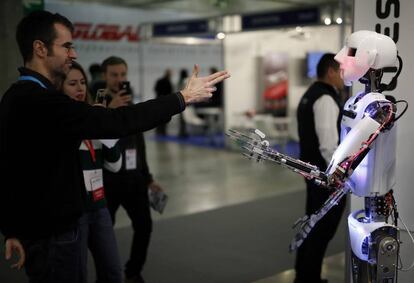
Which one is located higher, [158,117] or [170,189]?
[158,117]

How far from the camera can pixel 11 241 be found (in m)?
1.81

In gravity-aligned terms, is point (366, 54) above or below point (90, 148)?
above

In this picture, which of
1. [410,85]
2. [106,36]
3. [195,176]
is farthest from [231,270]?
[106,36]

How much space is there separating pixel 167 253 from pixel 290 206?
2.06 meters

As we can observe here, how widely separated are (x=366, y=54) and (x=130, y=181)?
5.88 ft

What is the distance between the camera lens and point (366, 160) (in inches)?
90.0

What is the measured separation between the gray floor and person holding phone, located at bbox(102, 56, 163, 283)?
0.42 m

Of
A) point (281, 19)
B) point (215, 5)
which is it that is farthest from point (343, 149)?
point (215, 5)

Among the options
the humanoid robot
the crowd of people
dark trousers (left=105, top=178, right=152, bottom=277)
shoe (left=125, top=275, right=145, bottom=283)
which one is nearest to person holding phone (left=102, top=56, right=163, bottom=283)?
dark trousers (left=105, top=178, right=152, bottom=277)

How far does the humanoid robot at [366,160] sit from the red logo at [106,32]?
7.18 meters

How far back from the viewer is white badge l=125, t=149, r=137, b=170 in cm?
336

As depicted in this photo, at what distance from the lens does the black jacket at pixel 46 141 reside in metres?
1.69

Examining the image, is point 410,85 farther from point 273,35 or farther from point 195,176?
point 273,35

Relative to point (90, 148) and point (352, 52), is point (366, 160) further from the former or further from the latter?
point (90, 148)
